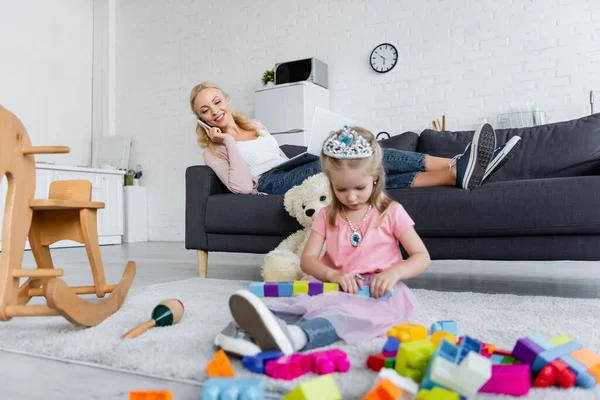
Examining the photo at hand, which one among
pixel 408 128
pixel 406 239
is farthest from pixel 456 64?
pixel 406 239

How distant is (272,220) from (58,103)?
13.8 feet

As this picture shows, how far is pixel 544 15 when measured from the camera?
12.3ft

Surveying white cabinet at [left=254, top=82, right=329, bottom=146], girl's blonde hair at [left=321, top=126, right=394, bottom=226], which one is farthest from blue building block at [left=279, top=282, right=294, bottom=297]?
white cabinet at [left=254, top=82, right=329, bottom=146]

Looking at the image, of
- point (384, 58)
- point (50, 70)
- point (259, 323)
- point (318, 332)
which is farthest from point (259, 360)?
point (50, 70)

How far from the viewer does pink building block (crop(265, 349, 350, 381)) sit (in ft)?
2.81

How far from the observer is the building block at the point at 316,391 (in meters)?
0.70

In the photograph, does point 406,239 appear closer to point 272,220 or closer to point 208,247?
point 272,220

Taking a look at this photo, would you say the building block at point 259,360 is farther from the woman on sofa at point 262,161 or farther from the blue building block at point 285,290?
the woman on sofa at point 262,161

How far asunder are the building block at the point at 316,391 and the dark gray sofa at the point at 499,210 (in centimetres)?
122

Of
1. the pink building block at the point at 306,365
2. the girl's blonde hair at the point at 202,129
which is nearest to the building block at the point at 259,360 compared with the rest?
the pink building block at the point at 306,365

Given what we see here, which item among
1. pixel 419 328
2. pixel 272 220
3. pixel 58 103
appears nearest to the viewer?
pixel 419 328

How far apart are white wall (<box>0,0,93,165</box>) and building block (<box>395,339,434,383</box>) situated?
504 centimetres

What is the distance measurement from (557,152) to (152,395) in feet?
7.08

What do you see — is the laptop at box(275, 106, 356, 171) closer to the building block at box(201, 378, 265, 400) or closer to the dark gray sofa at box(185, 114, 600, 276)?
the dark gray sofa at box(185, 114, 600, 276)
